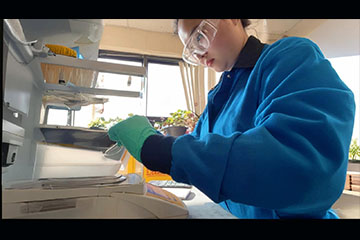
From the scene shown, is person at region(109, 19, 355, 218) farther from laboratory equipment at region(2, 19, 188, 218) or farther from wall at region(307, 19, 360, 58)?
wall at region(307, 19, 360, 58)

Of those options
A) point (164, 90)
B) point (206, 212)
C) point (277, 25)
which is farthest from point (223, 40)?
point (164, 90)

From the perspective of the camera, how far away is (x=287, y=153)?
377 mm

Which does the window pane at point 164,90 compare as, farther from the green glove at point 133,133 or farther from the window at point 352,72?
the green glove at point 133,133

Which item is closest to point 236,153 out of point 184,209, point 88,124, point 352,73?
point 184,209

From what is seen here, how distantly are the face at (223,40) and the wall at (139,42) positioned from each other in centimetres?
239

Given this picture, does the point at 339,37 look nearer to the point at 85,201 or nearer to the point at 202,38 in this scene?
the point at 202,38

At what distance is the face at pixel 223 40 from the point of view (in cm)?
71

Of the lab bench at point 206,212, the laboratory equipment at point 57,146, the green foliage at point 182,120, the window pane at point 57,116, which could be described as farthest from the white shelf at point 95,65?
the green foliage at point 182,120

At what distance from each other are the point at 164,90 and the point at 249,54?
2681 mm

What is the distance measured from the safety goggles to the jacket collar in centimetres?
11

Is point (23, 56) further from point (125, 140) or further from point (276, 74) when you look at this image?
point (276, 74)
